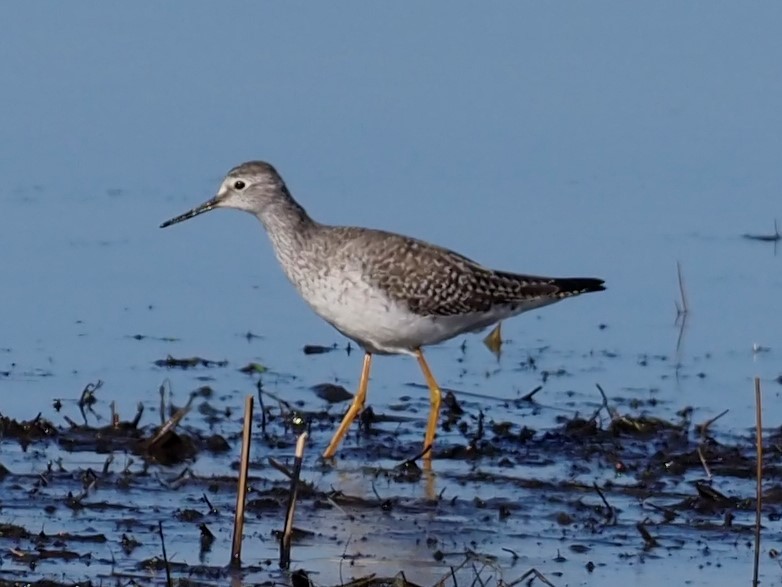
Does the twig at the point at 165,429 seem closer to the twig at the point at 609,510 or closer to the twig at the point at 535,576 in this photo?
the twig at the point at 609,510

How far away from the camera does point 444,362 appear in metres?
11.7

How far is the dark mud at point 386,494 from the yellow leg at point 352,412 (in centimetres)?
8

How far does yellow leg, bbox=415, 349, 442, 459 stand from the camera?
9789 millimetres

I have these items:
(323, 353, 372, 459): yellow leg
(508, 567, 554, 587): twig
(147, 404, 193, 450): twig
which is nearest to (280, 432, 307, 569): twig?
(508, 567, 554, 587): twig

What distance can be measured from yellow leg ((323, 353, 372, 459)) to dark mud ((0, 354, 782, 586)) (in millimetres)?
81

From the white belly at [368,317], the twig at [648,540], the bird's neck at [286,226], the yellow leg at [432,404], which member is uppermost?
the bird's neck at [286,226]

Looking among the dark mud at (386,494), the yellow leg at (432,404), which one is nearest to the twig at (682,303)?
the dark mud at (386,494)

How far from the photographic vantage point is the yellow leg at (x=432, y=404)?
385 inches

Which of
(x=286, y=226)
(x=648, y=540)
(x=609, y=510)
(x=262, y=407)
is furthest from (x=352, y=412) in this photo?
(x=648, y=540)

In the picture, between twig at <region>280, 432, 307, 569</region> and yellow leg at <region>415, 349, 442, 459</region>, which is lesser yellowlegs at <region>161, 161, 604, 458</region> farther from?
twig at <region>280, 432, 307, 569</region>

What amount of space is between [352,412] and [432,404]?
46 centimetres

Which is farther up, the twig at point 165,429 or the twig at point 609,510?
the twig at point 165,429

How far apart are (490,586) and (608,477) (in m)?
1.83

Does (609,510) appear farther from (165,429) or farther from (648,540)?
(165,429)
